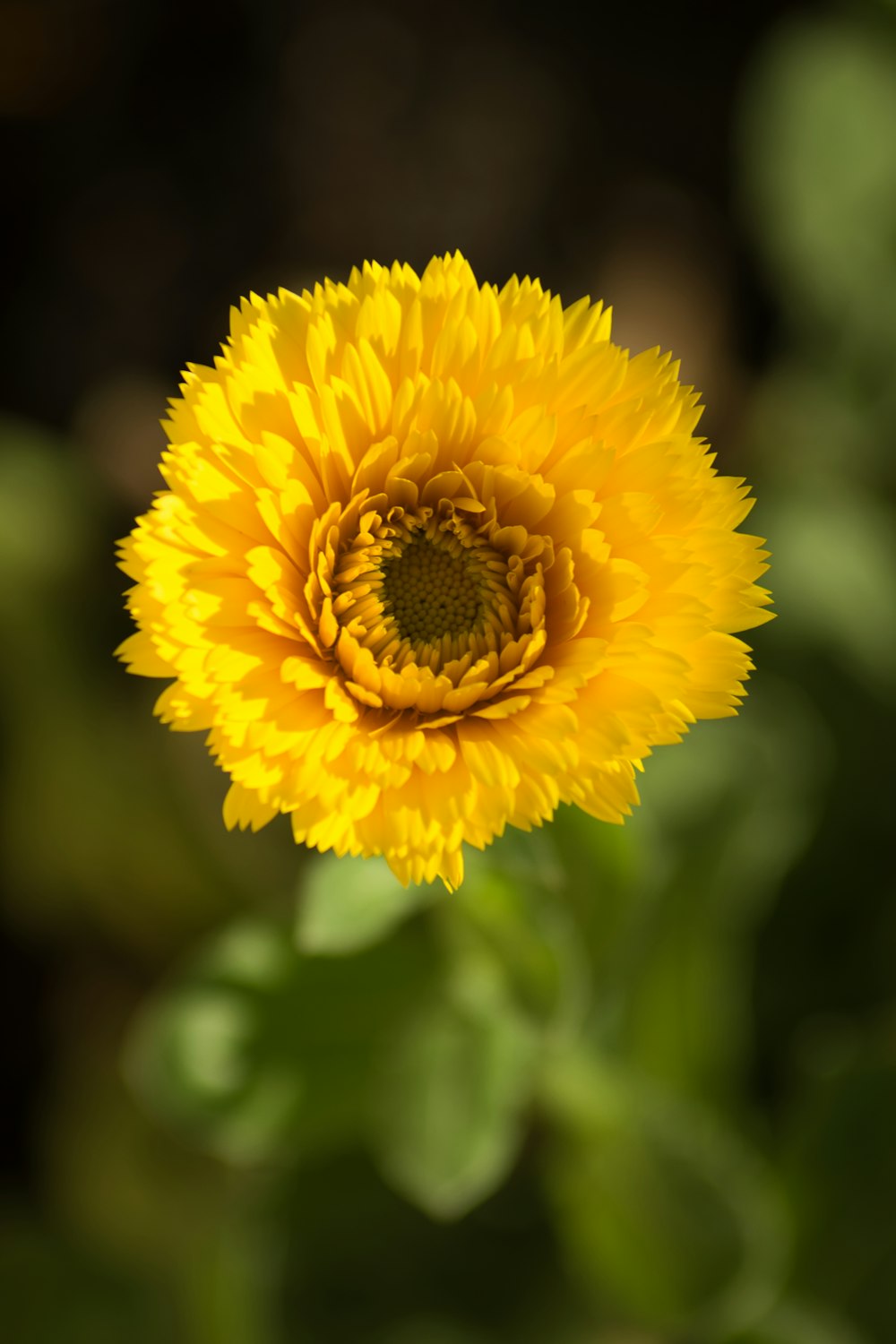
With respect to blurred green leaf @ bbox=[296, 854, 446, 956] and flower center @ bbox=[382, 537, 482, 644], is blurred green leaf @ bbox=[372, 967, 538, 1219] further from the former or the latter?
flower center @ bbox=[382, 537, 482, 644]

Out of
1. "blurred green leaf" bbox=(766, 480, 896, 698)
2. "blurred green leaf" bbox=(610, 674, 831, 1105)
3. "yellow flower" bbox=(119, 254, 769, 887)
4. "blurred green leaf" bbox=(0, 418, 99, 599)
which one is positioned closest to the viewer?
"yellow flower" bbox=(119, 254, 769, 887)

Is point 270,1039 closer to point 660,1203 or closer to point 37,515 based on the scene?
point 660,1203

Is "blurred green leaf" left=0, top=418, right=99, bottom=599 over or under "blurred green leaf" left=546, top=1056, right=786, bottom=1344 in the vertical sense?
over

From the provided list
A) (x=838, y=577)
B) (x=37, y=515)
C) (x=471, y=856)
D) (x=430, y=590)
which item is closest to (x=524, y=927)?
(x=471, y=856)

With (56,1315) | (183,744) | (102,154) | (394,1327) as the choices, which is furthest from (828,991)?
(102,154)

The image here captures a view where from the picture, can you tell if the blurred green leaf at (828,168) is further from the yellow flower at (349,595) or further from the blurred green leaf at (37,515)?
the yellow flower at (349,595)

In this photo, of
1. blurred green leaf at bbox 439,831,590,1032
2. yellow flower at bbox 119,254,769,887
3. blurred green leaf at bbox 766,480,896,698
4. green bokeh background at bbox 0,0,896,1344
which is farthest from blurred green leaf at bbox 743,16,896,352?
yellow flower at bbox 119,254,769,887
